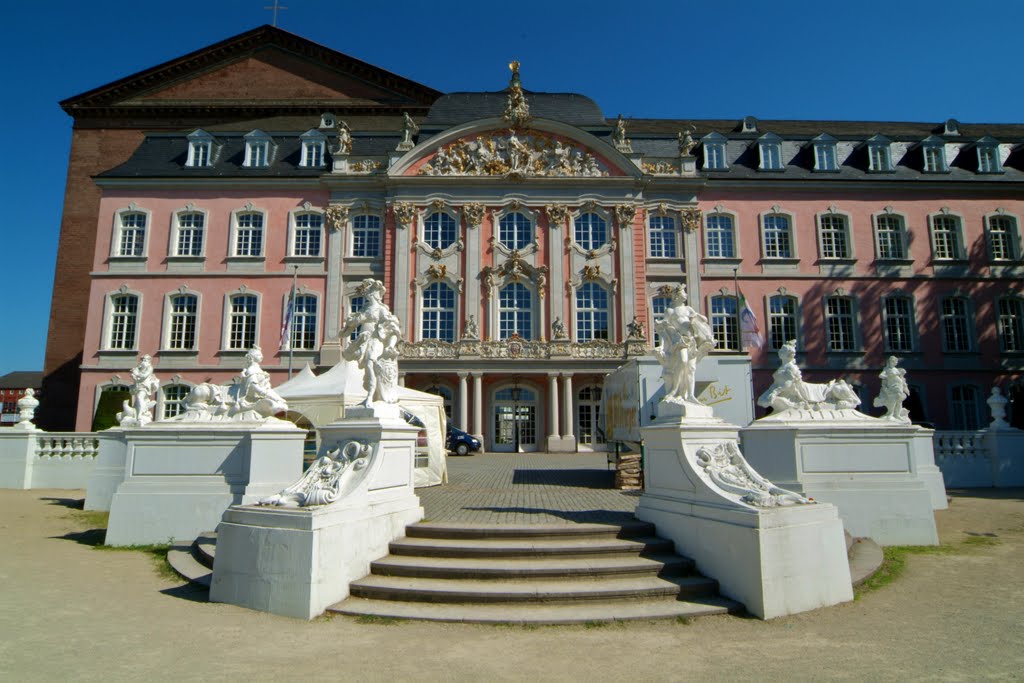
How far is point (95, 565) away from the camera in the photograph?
772 centimetres

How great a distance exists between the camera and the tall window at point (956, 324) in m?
27.9

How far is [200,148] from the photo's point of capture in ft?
97.0

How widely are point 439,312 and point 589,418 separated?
8.23 metres

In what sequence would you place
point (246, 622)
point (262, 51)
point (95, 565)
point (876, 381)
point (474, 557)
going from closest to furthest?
point (246, 622)
point (474, 557)
point (95, 565)
point (876, 381)
point (262, 51)

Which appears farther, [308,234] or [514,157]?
[308,234]

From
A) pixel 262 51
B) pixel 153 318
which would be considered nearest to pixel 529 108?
pixel 262 51

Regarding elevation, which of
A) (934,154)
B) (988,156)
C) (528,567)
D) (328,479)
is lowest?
(528,567)

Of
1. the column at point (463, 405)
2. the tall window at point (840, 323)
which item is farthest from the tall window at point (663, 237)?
the column at point (463, 405)

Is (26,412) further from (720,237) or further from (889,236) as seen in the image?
(889,236)

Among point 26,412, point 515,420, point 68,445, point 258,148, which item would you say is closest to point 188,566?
point 68,445

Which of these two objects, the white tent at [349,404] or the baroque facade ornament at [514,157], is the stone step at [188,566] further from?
the baroque facade ornament at [514,157]

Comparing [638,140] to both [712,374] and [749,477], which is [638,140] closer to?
[712,374]

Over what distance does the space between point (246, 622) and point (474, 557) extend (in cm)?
228

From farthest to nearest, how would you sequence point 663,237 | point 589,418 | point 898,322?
point 663,237, point 898,322, point 589,418
